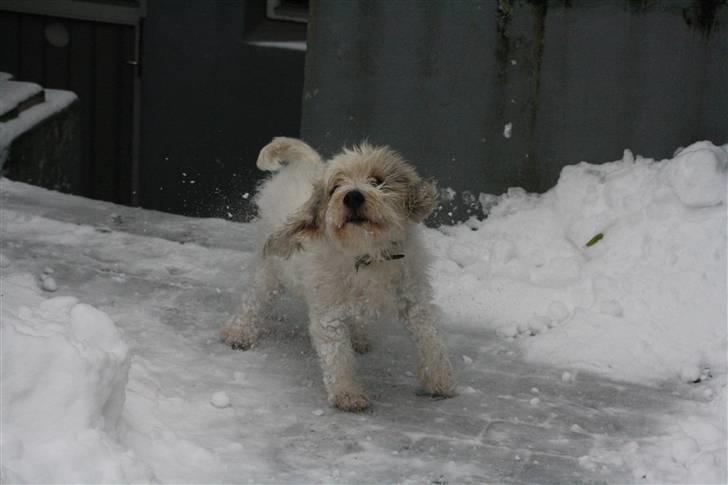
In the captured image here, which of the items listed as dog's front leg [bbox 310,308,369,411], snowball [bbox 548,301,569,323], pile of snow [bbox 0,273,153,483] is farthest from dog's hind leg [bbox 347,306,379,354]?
pile of snow [bbox 0,273,153,483]

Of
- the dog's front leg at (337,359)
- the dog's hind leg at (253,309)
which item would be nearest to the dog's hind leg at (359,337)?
the dog's front leg at (337,359)

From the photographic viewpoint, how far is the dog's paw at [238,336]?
5.85 m

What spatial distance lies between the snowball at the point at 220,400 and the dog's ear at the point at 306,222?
0.75 m

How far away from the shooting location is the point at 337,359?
5172 millimetres

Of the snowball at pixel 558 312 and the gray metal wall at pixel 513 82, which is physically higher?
the gray metal wall at pixel 513 82

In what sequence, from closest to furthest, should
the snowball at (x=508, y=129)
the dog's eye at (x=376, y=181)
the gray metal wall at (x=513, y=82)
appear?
the dog's eye at (x=376, y=181)
the gray metal wall at (x=513, y=82)
the snowball at (x=508, y=129)

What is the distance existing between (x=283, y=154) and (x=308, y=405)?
1.31 m

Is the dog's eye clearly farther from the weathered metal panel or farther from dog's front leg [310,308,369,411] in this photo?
the weathered metal panel

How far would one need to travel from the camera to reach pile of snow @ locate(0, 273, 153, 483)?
381cm

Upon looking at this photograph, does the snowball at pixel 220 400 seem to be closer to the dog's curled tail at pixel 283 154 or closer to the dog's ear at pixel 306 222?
the dog's ear at pixel 306 222

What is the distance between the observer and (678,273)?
237 inches

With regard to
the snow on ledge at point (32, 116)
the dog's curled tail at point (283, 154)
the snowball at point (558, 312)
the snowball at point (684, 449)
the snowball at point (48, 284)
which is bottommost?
the snowball at point (48, 284)

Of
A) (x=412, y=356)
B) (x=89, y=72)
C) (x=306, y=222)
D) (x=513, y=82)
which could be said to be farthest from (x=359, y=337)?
(x=89, y=72)

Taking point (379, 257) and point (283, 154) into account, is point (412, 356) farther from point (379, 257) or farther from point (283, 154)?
point (283, 154)
